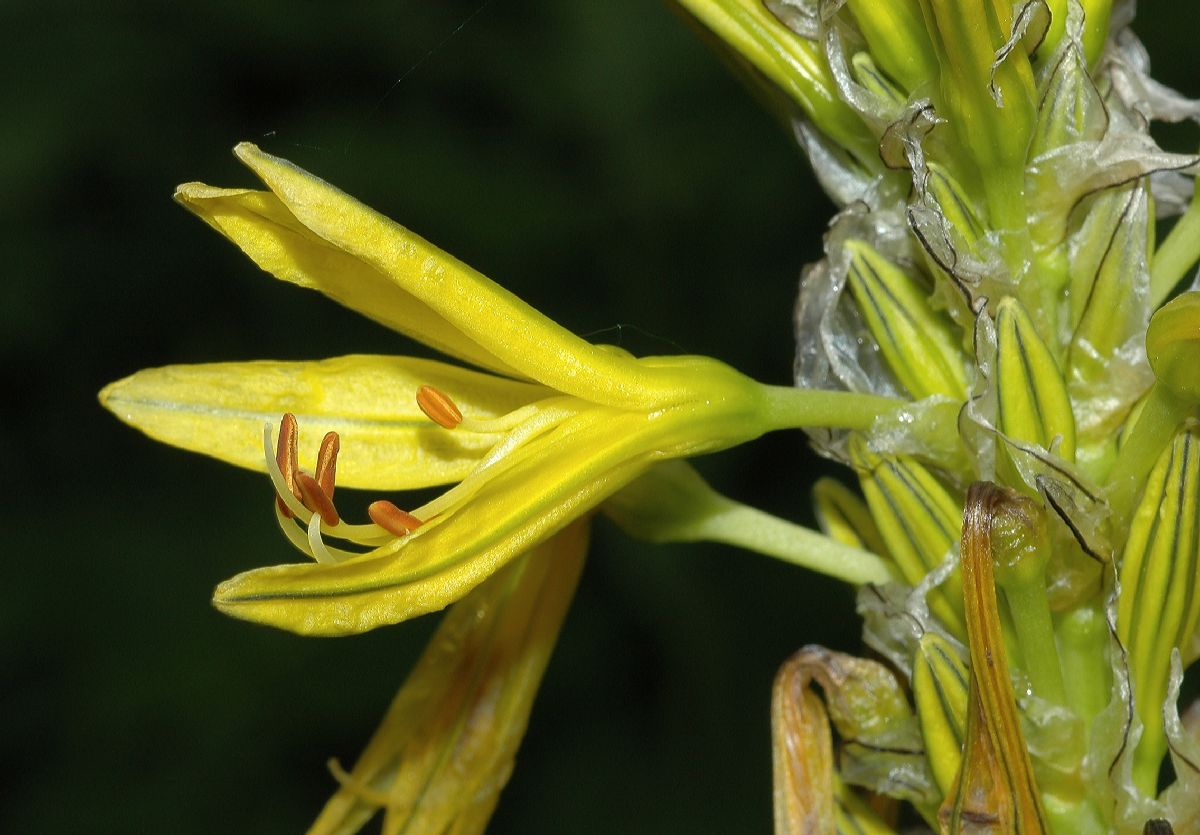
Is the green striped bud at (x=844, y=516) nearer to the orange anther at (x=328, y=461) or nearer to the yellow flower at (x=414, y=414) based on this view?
the yellow flower at (x=414, y=414)

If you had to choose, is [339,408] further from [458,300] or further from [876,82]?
[876,82]

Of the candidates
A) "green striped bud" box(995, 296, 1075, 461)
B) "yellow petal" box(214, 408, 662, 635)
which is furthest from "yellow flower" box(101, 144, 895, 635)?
"green striped bud" box(995, 296, 1075, 461)

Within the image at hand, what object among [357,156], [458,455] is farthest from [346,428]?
[357,156]

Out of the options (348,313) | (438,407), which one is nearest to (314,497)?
(438,407)

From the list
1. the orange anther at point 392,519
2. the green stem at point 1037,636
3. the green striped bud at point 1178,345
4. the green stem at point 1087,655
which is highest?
the orange anther at point 392,519

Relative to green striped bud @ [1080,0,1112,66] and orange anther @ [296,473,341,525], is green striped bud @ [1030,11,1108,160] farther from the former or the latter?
orange anther @ [296,473,341,525]

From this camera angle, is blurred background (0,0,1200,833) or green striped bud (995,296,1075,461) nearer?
green striped bud (995,296,1075,461)

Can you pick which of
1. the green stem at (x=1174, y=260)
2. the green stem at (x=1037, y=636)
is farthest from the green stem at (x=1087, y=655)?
the green stem at (x=1174, y=260)
